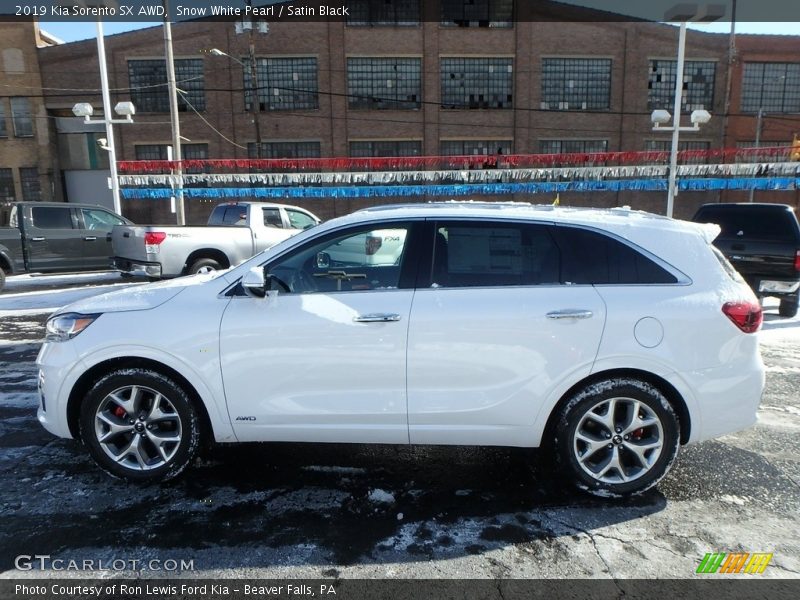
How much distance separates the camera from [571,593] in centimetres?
252

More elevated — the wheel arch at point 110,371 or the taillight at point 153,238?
the taillight at point 153,238

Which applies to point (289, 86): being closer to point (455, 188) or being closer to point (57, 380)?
point (455, 188)

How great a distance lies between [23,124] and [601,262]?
117 ft

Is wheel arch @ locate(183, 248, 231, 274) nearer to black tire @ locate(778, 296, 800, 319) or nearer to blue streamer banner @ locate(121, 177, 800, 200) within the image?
blue streamer banner @ locate(121, 177, 800, 200)

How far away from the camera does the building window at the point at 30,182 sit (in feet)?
97.8

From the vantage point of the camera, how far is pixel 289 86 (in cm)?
2930

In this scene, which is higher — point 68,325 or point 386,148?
point 386,148

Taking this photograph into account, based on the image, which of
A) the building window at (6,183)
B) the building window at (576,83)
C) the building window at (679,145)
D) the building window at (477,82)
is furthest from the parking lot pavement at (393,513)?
the building window at (6,183)

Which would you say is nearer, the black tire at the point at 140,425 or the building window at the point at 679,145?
the black tire at the point at 140,425

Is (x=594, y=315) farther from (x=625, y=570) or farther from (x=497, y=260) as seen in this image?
(x=625, y=570)

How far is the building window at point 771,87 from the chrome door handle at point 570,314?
35480mm

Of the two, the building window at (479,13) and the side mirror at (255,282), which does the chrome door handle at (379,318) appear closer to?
the side mirror at (255,282)

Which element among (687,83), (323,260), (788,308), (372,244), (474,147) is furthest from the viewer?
(687,83)

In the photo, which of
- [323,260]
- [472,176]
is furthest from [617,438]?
[472,176]
